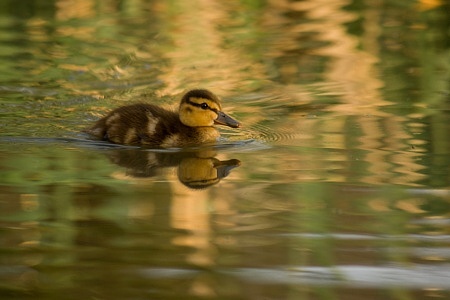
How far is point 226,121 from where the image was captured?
5.19 meters

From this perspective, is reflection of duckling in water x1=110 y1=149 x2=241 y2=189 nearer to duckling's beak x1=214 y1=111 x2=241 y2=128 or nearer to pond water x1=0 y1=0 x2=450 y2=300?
pond water x1=0 y1=0 x2=450 y2=300

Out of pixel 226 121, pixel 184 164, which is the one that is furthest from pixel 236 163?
pixel 226 121

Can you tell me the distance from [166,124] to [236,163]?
2.40ft

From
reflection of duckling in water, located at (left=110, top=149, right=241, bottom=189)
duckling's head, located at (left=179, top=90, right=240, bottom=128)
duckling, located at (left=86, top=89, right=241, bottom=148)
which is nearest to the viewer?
reflection of duckling in water, located at (left=110, top=149, right=241, bottom=189)

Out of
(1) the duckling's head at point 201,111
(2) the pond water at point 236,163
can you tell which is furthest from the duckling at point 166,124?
(2) the pond water at point 236,163

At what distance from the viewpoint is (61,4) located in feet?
29.5

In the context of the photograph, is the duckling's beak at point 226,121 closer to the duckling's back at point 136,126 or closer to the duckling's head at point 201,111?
the duckling's head at point 201,111

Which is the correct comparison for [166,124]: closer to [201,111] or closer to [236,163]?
[201,111]

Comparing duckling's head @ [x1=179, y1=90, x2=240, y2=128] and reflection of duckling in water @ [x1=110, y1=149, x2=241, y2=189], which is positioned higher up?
duckling's head @ [x1=179, y1=90, x2=240, y2=128]

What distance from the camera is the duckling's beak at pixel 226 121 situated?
5141mm

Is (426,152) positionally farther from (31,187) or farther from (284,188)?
(31,187)

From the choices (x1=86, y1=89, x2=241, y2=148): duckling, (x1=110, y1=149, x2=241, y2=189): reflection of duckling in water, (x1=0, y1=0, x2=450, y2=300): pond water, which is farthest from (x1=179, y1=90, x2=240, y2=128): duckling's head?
(x1=110, y1=149, x2=241, y2=189): reflection of duckling in water

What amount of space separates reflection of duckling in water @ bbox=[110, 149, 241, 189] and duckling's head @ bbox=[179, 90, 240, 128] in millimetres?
317

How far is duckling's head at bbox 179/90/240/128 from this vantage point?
5.22 metres
